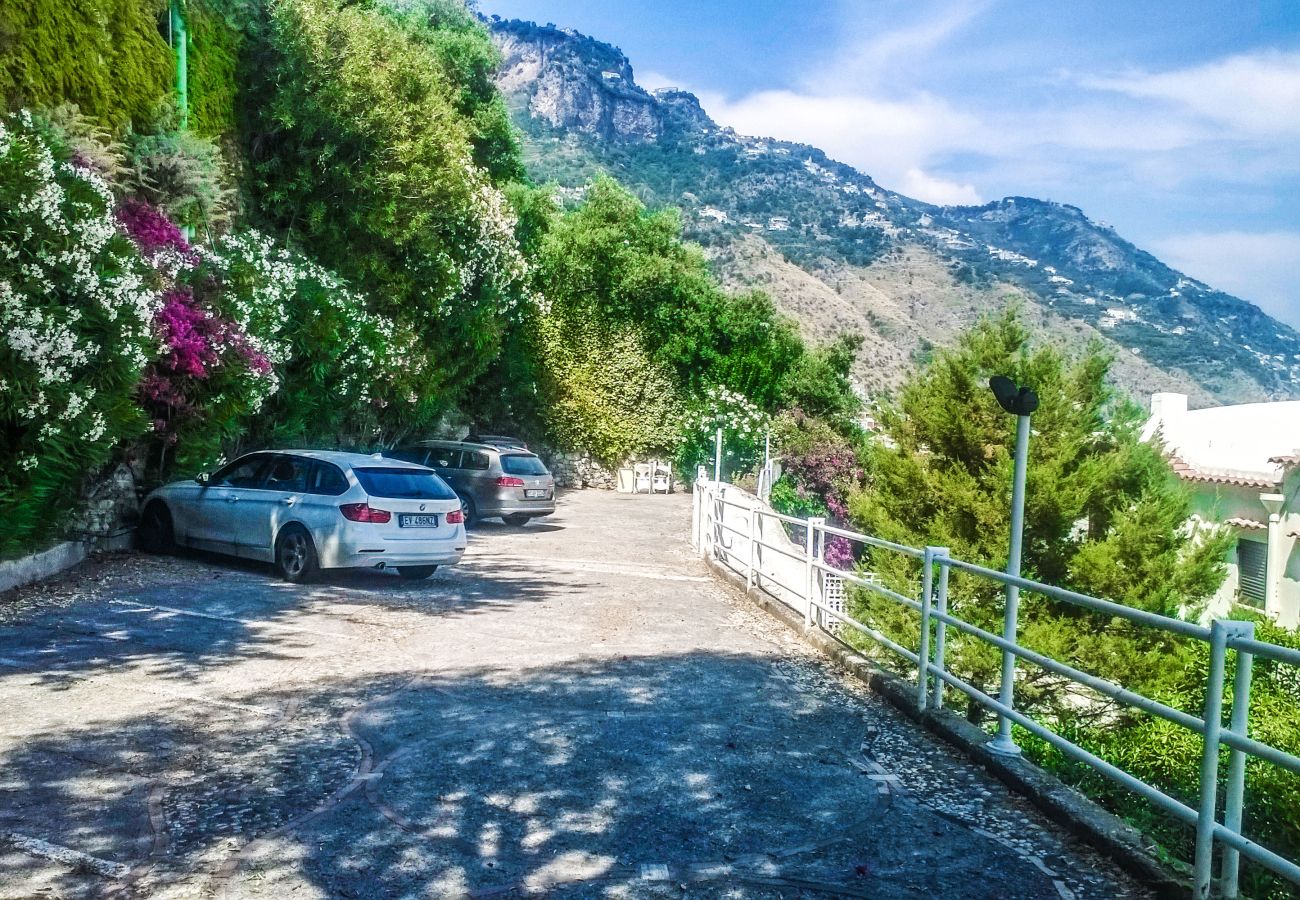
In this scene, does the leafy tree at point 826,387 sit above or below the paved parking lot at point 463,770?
above

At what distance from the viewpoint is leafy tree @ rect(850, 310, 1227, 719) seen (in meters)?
15.8

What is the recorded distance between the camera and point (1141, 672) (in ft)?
51.5

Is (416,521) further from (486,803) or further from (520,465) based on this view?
(520,465)

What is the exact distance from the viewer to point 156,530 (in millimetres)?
14156

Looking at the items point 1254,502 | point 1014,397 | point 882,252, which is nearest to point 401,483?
point 1014,397

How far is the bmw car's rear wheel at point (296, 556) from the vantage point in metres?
12.3

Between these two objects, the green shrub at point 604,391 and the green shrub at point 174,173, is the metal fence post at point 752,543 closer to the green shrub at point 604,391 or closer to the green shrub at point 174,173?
the green shrub at point 174,173

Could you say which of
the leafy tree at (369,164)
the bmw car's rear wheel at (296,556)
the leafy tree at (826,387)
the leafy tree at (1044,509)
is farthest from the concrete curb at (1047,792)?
the leafy tree at (826,387)

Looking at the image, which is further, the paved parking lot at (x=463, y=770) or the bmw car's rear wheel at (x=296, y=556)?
the bmw car's rear wheel at (x=296, y=556)

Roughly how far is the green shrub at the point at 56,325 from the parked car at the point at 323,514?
180 cm

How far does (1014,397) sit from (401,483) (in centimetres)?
804

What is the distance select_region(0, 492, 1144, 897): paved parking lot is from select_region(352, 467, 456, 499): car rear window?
2.29m

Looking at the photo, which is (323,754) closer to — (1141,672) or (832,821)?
(832,821)

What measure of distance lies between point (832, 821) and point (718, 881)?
93cm
